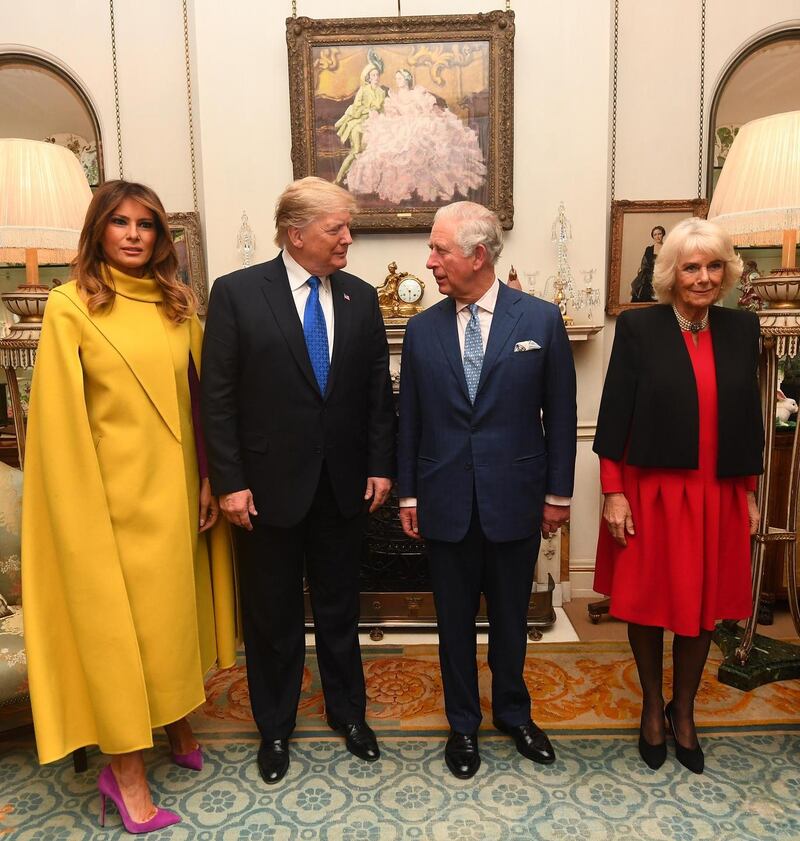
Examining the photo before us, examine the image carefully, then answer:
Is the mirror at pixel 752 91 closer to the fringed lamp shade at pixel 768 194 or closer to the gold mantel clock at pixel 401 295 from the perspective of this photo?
the fringed lamp shade at pixel 768 194

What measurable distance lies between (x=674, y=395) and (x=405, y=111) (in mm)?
2201

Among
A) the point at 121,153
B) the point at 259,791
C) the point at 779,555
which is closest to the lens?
the point at 259,791

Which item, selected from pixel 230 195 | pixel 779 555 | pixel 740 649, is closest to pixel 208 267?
pixel 230 195

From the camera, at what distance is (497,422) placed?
2.12m

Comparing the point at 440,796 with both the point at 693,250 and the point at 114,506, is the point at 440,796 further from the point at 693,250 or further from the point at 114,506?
the point at 693,250

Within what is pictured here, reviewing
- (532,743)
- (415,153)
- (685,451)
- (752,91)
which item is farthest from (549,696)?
(752,91)

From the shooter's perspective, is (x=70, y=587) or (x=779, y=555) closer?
(x=70, y=587)

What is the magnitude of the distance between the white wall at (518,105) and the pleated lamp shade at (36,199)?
111cm

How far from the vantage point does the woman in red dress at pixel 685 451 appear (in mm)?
2072

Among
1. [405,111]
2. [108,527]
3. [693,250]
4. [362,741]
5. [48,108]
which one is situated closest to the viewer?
[108,527]

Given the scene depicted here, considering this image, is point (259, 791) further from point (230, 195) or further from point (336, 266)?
point (230, 195)

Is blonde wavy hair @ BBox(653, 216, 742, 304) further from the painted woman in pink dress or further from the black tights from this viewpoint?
the painted woman in pink dress

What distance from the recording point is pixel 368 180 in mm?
3518

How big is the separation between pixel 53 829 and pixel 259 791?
2.00 ft
